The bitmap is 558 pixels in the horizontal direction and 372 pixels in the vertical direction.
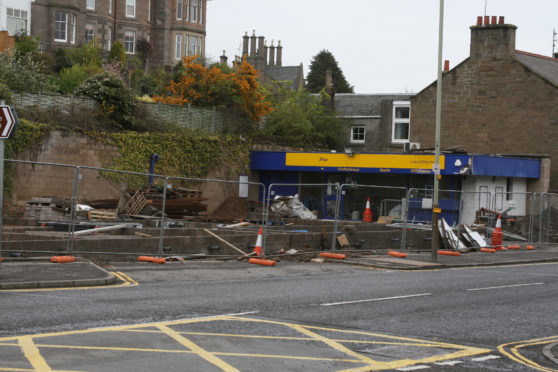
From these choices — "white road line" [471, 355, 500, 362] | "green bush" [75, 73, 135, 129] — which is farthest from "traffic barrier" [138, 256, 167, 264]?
"green bush" [75, 73, 135, 129]

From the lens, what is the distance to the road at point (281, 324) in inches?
325

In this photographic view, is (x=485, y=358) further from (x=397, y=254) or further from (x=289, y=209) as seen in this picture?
(x=289, y=209)

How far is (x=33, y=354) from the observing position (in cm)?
782

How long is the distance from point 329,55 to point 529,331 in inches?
3745

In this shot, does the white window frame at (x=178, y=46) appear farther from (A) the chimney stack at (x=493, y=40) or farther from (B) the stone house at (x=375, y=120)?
(A) the chimney stack at (x=493, y=40)

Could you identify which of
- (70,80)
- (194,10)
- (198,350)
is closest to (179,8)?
(194,10)

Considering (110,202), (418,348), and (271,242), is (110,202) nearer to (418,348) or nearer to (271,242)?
(271,242)

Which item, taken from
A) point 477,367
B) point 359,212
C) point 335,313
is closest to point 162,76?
point 359,212

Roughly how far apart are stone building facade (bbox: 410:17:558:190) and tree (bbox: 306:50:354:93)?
56.3 metres

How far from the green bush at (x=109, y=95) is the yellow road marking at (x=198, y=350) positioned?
88.0 feet

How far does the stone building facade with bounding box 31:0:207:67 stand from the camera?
51531 mm

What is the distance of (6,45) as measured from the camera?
43.3 metres

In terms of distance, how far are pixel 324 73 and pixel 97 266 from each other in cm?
8771

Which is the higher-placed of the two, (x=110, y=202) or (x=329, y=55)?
(x=329, y=55)
